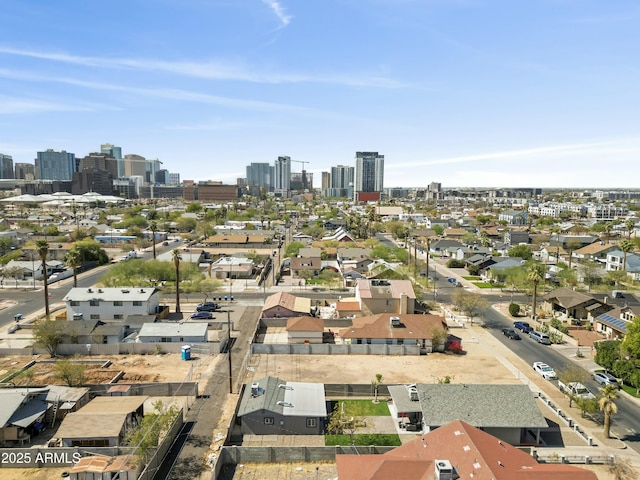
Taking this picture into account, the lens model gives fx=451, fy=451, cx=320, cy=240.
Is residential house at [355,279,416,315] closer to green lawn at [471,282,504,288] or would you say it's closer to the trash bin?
the trash bin

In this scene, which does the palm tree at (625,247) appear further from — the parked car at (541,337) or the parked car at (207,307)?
the parked car at (207,307)

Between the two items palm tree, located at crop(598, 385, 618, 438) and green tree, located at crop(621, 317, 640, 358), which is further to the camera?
green tree, located at crop(621, 317, 640, 358)

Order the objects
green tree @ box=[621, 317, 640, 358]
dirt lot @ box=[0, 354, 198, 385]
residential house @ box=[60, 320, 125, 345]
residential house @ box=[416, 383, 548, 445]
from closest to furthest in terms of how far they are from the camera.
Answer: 1. residential house @ box=[416, 383, 548, 445]
2. green tree @ box=[621, 317, 640, 358]
3. dirt lot @ box=[0, 354, 198, 385]
4. residential house @ box=[60, 320, 125, 345]

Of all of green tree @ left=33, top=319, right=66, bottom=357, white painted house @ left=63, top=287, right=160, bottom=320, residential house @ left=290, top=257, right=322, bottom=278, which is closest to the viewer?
green tree @ left=33, top=319, right=66, bottom=357

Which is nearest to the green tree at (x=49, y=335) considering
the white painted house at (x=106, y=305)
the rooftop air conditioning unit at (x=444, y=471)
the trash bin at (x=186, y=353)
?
the white painted house at (x=106, y=305)

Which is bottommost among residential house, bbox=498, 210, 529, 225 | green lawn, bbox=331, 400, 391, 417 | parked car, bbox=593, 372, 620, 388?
green lawn, bbox=331, 400, 391, 417

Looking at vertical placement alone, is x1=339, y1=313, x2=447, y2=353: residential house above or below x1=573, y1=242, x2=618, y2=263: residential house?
below

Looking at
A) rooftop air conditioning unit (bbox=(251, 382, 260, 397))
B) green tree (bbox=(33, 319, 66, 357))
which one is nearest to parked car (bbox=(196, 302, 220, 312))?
green tree (bbox=(33, 319, 66, 357))
